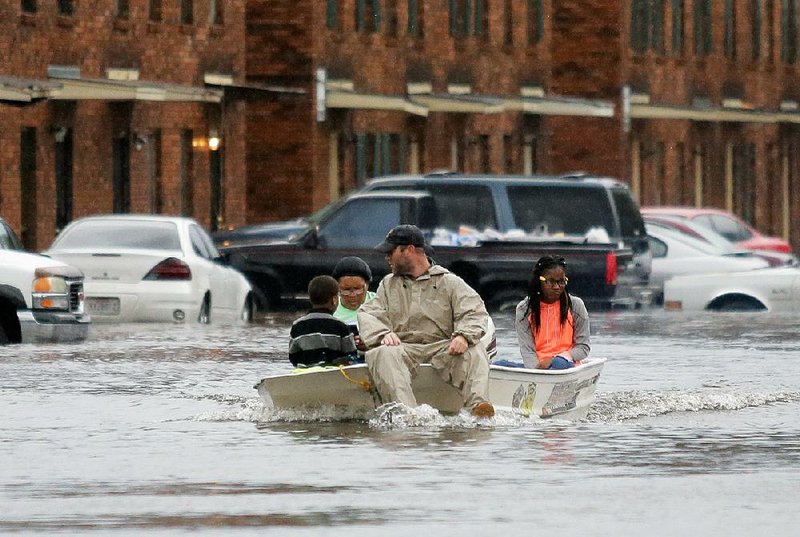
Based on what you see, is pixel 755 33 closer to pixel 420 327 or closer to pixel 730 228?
pixel 730 228

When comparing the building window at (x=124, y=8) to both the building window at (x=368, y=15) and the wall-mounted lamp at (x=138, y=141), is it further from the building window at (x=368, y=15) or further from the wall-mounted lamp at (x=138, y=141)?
the building window at (x=368, y=15)

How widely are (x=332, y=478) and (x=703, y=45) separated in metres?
56.3

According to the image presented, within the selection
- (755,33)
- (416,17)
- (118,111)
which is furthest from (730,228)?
(755,33)

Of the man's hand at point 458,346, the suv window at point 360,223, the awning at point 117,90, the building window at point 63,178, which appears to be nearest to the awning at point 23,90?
the awning at point 117,90

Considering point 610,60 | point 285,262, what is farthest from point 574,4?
point 285,262

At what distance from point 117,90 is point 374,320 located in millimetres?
22516

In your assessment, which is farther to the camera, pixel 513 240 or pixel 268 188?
pixel 268 188

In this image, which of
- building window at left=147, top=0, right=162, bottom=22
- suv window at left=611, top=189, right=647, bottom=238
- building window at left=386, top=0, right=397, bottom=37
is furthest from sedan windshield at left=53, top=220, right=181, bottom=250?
building window at left=386, top=0, right=397, bottom=37

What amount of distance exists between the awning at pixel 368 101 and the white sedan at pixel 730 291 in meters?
15.5

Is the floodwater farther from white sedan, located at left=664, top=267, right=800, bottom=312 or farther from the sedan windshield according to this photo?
white sedan, located at left=664, top=267, right=800, bottom=312

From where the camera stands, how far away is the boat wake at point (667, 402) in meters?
19.0

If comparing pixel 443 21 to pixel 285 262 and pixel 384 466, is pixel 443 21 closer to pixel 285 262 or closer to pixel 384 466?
pixel 285 262

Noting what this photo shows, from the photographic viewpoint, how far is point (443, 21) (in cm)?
5622

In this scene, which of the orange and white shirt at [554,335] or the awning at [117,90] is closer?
the orange and white shirt at [554,335]
